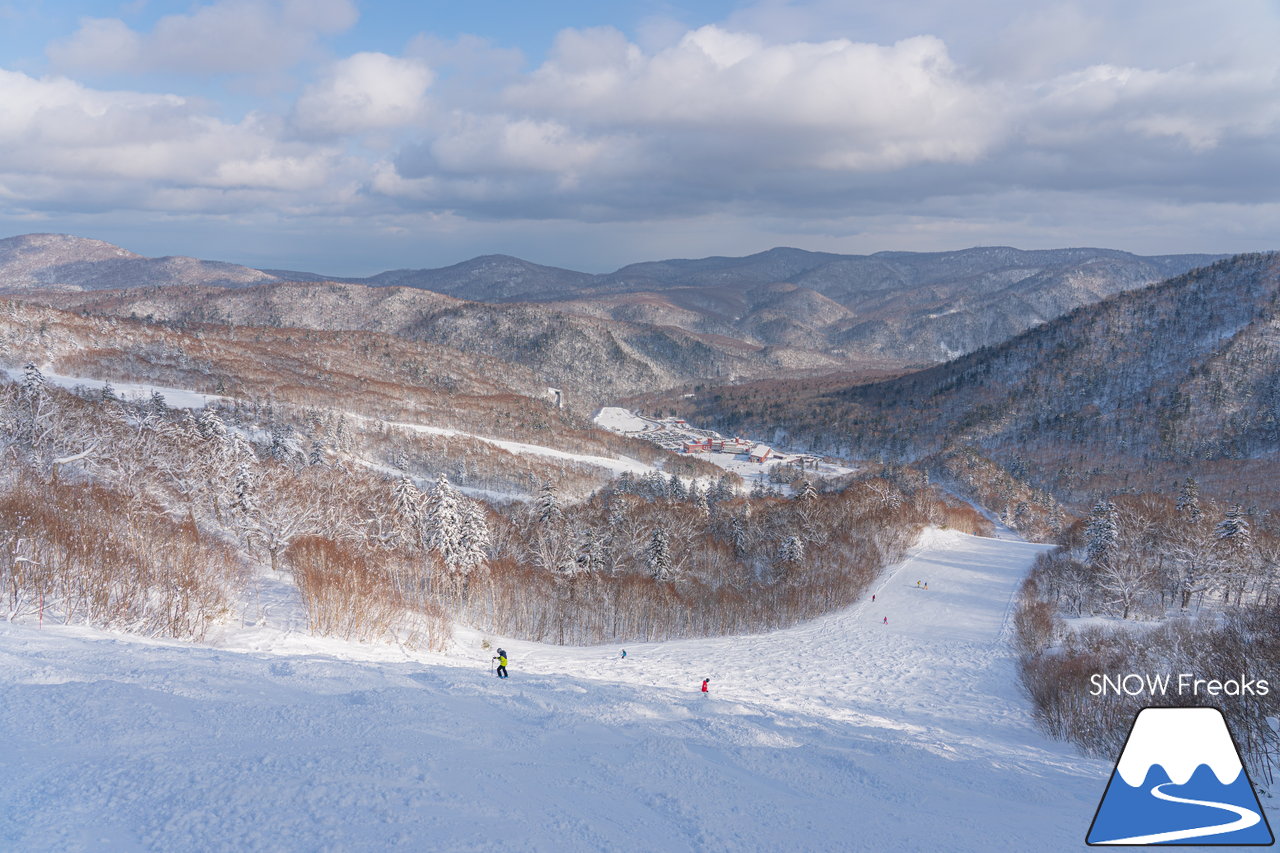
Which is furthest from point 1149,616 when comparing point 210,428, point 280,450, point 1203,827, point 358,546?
point 280,450

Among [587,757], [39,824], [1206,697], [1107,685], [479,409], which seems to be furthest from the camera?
[479,409]

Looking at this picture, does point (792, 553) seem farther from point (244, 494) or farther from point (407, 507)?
point (244, 494)

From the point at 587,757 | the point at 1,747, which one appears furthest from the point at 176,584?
the point at 587,757

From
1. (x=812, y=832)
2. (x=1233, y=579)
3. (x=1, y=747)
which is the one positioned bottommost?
(x=1233, y=579)

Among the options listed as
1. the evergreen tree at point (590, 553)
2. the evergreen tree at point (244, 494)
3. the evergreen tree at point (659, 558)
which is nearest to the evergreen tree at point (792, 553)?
the evergreen tree at point (659, 558)

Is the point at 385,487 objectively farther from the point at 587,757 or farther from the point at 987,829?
the point at 987,829

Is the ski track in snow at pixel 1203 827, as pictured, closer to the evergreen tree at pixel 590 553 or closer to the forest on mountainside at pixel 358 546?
the forest on mountainside at pixel 358 546

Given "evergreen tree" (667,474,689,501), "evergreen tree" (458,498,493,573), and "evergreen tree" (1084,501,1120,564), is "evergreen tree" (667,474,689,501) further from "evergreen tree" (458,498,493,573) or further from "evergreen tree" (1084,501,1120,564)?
"evergreen tree" (1084,501,1120,564)

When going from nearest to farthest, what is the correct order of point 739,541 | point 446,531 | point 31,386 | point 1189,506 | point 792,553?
point 446,531 < point 31,386 < point 792,553 < point 1189,506 < point 739,541
